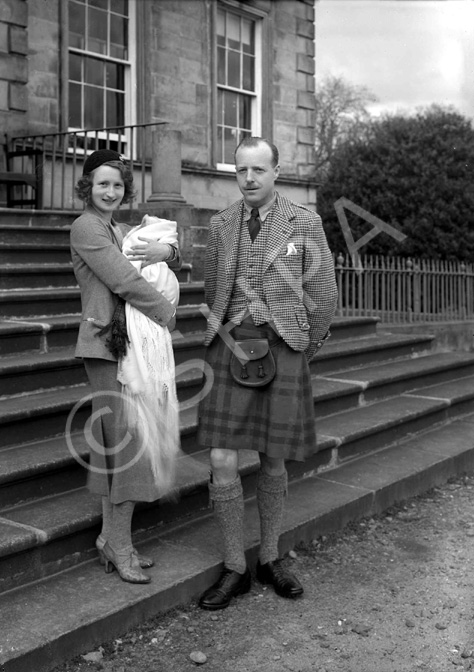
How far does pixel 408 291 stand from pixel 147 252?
760 cm

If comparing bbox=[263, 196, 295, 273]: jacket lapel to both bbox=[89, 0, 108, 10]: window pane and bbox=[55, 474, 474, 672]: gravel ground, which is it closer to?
bbox=[55, 474, 474, 672]: gravel ground

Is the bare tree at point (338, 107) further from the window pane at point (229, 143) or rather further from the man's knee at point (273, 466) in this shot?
the man's knee at point (273, 466)

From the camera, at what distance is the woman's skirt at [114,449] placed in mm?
3332

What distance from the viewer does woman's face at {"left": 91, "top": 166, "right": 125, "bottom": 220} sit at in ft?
10.9

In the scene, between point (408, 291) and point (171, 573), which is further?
point (408, 291)

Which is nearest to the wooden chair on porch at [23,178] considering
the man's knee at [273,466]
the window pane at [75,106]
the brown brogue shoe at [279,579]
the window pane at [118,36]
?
the window pane at [75,106]

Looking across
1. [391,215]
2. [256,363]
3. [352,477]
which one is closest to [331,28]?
[391,215]

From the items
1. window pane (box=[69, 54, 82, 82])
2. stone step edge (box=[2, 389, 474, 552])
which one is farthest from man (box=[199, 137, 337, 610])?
window pane (box=[69, 54, 82, 82])

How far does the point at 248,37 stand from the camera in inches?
499

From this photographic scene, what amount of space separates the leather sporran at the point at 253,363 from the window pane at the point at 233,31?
991 centimetres

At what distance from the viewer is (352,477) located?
5105 millimetres

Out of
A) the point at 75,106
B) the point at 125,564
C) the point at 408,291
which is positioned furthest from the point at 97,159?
the point at 408,291

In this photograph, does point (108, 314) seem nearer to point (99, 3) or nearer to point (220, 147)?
point (99, 3)

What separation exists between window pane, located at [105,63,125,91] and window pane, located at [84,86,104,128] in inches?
8.9
